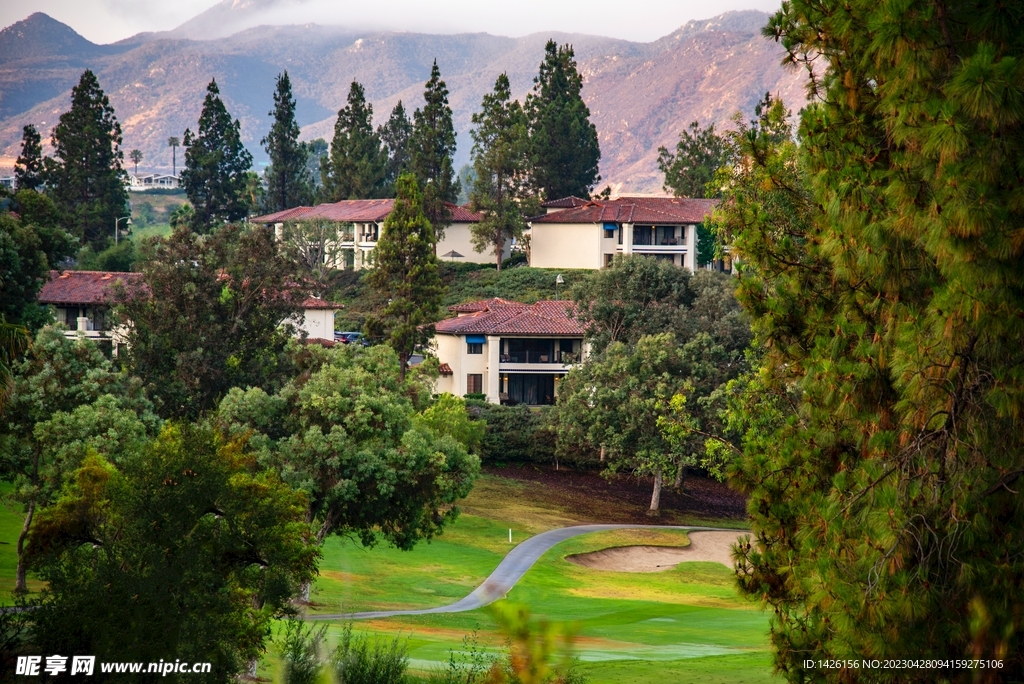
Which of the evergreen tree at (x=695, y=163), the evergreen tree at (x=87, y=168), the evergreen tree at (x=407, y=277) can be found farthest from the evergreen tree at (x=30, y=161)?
the evergreen tree at (x=695, y=163)

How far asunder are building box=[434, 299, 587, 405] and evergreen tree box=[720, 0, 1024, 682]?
192 ft

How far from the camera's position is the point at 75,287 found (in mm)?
66812

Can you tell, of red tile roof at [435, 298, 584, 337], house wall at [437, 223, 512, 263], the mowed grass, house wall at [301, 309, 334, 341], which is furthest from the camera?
house wall at [437, 223, 512, 263]

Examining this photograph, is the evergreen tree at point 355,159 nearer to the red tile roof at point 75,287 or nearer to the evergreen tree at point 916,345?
the red tile roof at point 75,287

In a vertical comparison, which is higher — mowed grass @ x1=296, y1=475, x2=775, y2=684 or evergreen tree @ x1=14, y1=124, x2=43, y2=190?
evergreen tree @ x1=14, y1=124, x2=43, y2=190

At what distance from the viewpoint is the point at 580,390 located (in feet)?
206

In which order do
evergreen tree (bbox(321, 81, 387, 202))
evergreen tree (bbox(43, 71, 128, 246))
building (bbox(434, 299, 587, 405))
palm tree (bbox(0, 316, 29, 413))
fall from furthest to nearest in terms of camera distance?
evergreen tree (bbox(321, 81, 387, 202)), evergreen tree (bbox(43, 71, 128, 246)), building (bbox(434, 299, 587, 405)), palm tree (bbox(0, 316, 29, 413))

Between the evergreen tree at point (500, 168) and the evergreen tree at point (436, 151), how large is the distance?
11.1ft

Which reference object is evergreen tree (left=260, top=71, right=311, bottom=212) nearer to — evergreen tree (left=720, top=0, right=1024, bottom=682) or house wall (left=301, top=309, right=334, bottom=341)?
house wall (left=301, top=309, right=334, bottom=341)

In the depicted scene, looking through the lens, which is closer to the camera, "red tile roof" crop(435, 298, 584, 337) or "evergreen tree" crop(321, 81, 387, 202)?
"red tile roof" crop(435, 298, 584, 337)

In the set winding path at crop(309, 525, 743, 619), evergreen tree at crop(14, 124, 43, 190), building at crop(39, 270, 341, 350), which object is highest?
evergreen tree at crop(14, 124, 43, 190)

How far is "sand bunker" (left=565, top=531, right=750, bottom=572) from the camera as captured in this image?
50.4 metres

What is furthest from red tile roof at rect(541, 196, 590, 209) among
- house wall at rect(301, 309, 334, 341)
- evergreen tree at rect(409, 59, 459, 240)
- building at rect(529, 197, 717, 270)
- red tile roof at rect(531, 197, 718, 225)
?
house wall at rect(301, 309, 334, 341)

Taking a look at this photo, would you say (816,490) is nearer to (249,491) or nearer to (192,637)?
(192,637)
